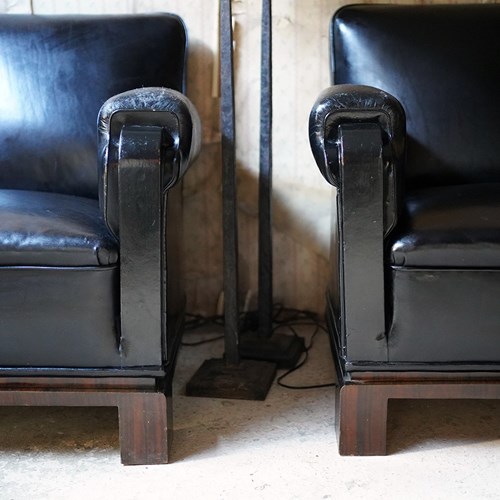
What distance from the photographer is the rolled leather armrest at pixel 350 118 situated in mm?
1454

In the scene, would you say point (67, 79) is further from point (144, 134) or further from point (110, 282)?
point (110, 282)

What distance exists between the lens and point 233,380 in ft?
5.99

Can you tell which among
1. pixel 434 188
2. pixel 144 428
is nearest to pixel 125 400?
pixel 144 428

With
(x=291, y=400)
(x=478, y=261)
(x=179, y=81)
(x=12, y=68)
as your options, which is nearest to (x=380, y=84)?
(x=179, y=81)

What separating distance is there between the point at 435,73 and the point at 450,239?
2.00 feet

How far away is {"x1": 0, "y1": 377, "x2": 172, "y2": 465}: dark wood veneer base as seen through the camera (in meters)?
1.47

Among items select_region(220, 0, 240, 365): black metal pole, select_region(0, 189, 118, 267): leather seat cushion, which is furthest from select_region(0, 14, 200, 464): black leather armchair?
select_region(220, 0, 240, 365): black metal pole

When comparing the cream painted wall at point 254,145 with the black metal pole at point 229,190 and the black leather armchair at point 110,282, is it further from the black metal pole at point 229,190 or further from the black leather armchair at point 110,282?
the black leather armchair at point 110,282

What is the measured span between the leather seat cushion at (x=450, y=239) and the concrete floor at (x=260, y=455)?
1.30 feet

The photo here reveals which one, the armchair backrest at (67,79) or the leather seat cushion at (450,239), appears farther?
the armchair backrest at (67,79)

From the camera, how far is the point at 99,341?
1.43 m

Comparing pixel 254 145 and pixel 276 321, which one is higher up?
pixel 254 145

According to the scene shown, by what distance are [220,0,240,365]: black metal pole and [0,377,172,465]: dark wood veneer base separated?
0.41 metres

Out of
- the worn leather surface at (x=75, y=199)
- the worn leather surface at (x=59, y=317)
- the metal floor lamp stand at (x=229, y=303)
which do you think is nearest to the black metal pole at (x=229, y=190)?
the metal floor lamp stand at (x=229, y=303)
